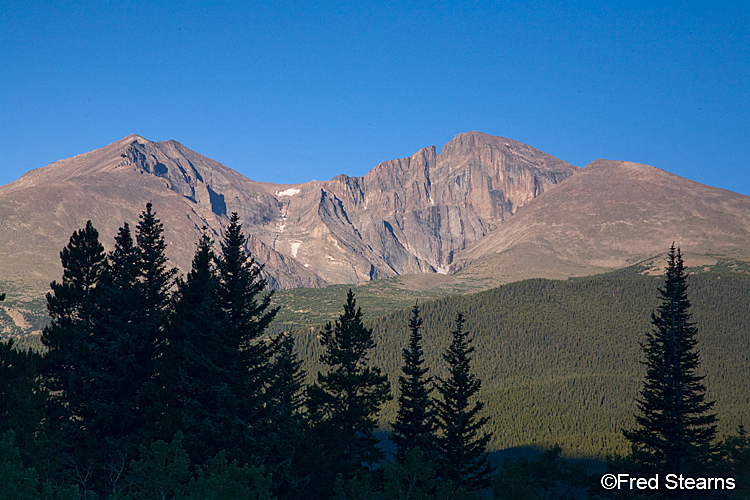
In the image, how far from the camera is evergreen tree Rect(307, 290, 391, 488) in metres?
53.0

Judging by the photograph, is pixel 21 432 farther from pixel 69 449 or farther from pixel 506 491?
pixel 506 491

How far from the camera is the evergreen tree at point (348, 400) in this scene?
174 ft

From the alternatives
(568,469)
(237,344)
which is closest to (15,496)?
(237,344)

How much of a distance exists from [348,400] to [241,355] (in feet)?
38.0

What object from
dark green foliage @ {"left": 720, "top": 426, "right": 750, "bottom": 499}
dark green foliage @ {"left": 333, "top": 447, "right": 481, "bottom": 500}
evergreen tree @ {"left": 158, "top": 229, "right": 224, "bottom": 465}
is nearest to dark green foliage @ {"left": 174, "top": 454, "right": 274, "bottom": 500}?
dark green foliage @ {"left": 333, "top": 447, "right": 481, "bottom": 500}

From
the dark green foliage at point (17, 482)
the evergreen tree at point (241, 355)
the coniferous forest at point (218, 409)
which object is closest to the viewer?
the dark green foliage at point (17, 482)

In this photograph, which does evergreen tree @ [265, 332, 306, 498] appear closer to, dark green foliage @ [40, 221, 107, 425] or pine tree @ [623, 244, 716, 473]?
dark green foliage @ [40, 221, 107, 425]

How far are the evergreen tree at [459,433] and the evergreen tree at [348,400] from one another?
6167 millimetres

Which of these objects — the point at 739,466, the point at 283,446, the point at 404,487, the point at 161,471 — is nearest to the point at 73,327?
the point at 283,446

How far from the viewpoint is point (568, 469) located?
67188mm

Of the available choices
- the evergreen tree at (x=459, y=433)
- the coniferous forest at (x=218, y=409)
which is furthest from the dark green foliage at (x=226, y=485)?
the evergreen tree at (x=459, y=433)

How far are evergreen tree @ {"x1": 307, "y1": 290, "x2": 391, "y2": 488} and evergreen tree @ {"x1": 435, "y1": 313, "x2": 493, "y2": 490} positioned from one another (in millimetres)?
6167

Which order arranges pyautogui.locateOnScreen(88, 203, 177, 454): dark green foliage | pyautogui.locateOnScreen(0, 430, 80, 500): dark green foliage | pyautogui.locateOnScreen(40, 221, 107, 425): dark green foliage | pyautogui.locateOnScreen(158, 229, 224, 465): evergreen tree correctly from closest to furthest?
pyautogui.locateOnScreen(0, 430, 80, 500): dark green foliage < pyautogui.locateOnScreen(158, 229, 224, 465): evergreen tree < pyautogui.locateOnScreen(88, 203, 177, 454): dark green foliage < pyautogui.locateOnScreen(40, 221, 107, 425): dark green foliage

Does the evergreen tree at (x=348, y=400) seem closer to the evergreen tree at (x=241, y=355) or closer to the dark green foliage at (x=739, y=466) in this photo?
the evergreen tree at (x=241, y=355)
